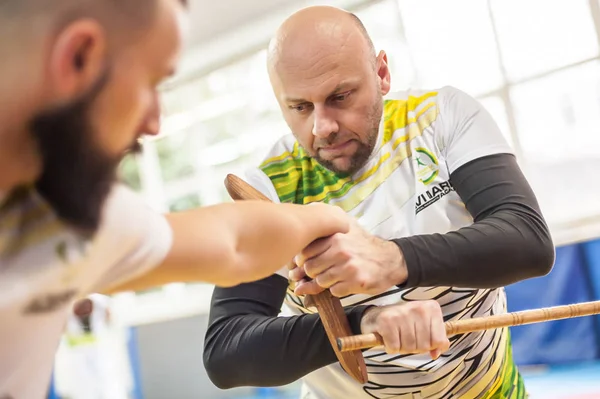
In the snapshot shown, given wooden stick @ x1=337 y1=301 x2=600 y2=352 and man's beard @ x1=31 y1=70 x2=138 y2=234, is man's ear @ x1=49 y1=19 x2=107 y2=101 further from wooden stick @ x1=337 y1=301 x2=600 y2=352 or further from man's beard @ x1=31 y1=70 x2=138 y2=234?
wooden stick @ x1=337 y1=301 x2=600 y2=352

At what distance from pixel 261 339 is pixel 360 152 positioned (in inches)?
Answer: 19.9

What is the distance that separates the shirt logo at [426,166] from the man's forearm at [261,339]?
368 millimetres

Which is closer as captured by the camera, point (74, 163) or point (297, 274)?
point (74, 163)

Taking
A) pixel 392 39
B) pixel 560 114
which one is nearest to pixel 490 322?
pixel 560 114

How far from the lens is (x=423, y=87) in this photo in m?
5.74

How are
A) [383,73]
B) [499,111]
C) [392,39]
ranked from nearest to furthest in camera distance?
[383,73]
[499,111]
[392,39]

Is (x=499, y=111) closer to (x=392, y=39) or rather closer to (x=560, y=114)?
(x=560, y=114)

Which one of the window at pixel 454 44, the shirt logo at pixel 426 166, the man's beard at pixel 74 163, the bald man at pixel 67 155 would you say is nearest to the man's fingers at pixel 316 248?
the shirt logo at pixel 426 166

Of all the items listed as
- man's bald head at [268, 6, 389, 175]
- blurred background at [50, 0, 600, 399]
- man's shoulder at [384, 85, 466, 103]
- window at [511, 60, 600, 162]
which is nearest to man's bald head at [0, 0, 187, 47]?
man's bald head at [268, 6, 389, 175]

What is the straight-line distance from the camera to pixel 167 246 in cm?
68

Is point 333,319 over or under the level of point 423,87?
over

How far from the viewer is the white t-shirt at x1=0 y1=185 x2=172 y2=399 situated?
567mm

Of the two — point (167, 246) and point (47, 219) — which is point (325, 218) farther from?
point (47, 219)

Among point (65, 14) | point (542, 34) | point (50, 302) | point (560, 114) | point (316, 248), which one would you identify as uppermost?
point (65, 14)
